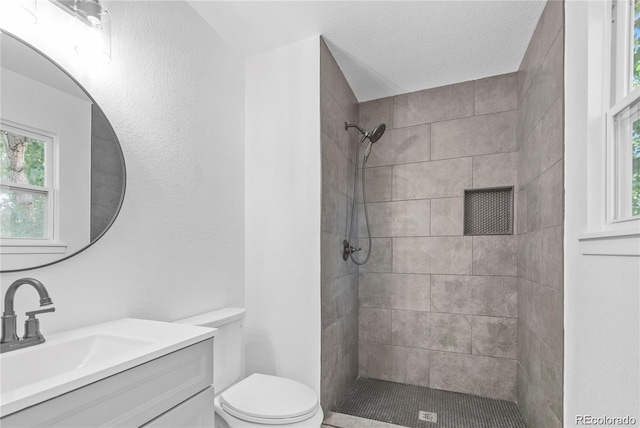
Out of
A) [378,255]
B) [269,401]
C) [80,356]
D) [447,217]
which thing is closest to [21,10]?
[80,356]

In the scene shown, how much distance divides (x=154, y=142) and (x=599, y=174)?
1959 millimetres

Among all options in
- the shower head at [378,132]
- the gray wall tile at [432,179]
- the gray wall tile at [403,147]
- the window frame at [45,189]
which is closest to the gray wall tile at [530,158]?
the gray wall tile at [432,179]

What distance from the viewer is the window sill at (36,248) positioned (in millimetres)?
1021

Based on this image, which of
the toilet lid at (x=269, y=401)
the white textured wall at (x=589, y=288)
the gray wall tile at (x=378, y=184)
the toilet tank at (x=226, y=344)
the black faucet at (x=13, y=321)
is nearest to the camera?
the black faucet at (x=13, y=321)

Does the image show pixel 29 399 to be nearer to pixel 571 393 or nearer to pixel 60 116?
pixel 60 116

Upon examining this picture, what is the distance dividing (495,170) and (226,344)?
7.50 feet

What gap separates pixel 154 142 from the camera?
5.17 ft

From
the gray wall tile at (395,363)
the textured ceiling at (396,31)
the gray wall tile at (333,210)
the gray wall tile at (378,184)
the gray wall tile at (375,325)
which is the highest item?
the textured ceiling at (396,31)

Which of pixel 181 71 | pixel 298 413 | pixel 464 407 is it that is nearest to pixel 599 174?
pixel 298 413

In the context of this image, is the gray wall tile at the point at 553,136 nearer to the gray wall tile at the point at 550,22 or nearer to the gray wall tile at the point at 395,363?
the gray wall tile at the point at 550,22

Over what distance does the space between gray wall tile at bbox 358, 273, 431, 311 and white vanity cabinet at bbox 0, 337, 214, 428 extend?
183 cm

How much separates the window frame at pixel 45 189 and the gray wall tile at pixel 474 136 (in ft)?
8.04

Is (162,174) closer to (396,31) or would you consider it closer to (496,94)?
(396,31)

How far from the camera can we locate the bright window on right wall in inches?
45.6
